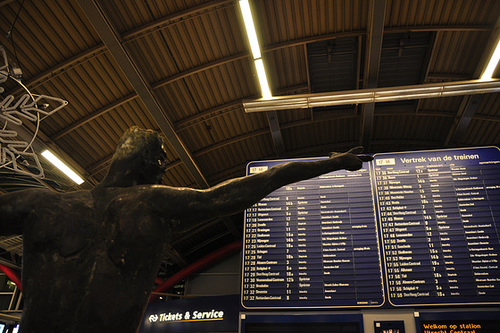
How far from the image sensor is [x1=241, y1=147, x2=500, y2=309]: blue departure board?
545 cm

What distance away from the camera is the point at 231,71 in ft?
23.5

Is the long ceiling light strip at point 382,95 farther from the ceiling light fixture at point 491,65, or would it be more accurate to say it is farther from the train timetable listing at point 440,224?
the train timetable listing at point 440,224

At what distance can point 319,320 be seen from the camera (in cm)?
534

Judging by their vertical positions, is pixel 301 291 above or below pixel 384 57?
below

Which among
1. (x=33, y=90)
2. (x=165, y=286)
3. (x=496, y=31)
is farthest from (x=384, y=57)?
(x=165, y=286)

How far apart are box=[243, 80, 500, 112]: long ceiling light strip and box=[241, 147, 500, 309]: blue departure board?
963 millimetres

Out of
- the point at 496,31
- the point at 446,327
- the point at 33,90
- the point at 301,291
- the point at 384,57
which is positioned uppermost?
the point at 384,57

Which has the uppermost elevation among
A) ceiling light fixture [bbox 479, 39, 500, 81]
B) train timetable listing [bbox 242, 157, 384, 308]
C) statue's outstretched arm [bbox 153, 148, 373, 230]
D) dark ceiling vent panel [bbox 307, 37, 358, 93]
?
dark ceiling vent panel [bbox 307, 37, 358, 93]

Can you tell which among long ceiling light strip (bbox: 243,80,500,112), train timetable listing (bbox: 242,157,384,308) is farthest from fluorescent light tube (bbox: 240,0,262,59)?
train timetable listing (bbox: 242,157,384,308)

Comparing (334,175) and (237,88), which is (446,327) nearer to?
(334,175)

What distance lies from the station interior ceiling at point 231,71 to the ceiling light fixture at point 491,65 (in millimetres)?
104

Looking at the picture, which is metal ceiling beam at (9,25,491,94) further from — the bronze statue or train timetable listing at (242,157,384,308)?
the bronze statue

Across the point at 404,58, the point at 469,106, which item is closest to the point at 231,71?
the point at 404,58

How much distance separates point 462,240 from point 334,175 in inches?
78.9
